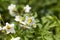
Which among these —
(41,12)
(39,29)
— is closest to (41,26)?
(39,29)

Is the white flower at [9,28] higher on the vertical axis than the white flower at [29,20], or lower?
lower

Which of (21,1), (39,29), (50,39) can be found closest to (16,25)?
(39,29)

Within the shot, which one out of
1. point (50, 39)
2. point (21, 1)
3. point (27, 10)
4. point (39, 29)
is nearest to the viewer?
point (50, 39)

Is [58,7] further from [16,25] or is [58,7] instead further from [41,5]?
[16,25]

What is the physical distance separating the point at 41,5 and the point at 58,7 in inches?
8.7

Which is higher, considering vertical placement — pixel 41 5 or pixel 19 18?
pixel 41 5

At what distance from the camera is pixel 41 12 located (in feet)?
9.66

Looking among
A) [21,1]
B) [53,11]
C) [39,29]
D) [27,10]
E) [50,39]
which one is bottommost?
[50,39]

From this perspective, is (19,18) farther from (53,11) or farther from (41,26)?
(53,11)

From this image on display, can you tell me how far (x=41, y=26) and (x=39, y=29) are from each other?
0.14 ft

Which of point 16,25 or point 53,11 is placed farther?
point 53,11

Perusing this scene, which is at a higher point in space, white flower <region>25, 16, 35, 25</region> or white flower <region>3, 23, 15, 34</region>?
white flower <region>25, 16, 35, 25</region>

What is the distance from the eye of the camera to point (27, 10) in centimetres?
210

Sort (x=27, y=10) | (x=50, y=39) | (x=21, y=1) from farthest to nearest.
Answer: (x=21, y=1), (x=27, y=10), (x=50, y=39)
